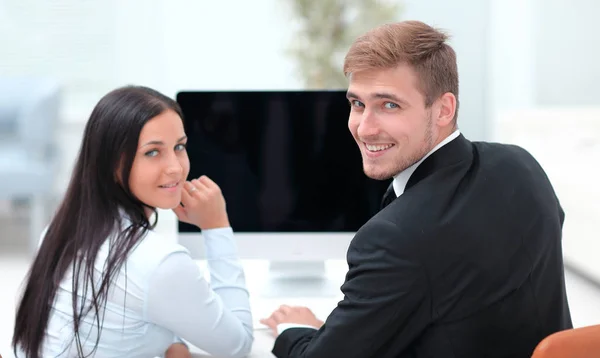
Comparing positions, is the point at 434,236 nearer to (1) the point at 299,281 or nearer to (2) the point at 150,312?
(2) the point at 150,312

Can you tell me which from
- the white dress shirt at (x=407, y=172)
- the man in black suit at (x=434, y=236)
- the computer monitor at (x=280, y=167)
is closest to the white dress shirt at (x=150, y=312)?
the man in black suit at (x=434, y=236)

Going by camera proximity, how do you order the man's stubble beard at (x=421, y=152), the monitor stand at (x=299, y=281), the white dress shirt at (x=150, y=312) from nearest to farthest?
the man's stubble beard at (x=421, y=152) < the white dress shirt at (x=150, y=312) < the monitor stand at (x=299, y=281)

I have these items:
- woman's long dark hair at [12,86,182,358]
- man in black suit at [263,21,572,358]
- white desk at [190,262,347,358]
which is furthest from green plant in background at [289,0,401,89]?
man in black suit at [263,21,572,358]

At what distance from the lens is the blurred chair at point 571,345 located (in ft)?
4.05

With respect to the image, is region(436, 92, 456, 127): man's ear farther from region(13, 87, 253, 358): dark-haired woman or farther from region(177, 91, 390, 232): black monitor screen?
region(177, 91, 390, 232): black monitor screen

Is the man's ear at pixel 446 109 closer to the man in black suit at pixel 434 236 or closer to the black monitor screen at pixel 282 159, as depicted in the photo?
the man in black suit at pixel 434 236

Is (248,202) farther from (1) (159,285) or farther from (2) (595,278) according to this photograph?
(2) (595,278)

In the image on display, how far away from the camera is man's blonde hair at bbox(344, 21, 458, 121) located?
4.96 ft

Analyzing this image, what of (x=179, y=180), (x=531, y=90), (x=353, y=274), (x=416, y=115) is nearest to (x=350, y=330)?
(x=353, y=274)

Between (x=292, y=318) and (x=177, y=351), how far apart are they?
0.27m

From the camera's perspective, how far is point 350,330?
147cm

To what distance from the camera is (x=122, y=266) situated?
1.67 meters

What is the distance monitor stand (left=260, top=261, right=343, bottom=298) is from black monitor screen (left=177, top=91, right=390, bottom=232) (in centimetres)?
14

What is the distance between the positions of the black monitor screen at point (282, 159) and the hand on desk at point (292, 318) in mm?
481
